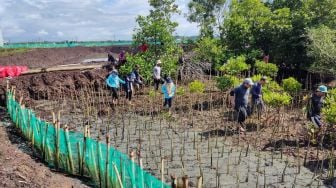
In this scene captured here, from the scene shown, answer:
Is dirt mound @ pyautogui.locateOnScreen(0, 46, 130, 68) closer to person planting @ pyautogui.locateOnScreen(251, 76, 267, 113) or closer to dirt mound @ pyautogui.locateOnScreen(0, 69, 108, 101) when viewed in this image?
dirt mound @ pyautogui.locateOnScreen(0, 69, 108, 101)

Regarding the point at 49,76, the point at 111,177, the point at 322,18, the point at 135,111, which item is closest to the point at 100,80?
the point at 49,76

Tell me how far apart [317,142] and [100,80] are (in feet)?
39.7

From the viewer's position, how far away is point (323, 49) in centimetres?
1449

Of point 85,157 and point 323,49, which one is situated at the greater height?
point 323,49

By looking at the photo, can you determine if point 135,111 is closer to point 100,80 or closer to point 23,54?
point 100,80

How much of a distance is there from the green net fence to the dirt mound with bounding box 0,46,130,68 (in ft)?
72.3

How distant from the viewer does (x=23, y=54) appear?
1328 inches

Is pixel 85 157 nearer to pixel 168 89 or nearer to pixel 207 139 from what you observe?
pixel 207 139

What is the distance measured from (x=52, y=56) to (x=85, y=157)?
99.6 feet

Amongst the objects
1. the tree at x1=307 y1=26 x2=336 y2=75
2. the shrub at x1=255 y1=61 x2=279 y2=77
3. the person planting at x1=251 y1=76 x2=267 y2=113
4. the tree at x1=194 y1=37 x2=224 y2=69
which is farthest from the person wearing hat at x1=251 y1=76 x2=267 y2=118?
the tree at x1=194 y1=37 x2=224 y2=69

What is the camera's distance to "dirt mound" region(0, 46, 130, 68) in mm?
31812

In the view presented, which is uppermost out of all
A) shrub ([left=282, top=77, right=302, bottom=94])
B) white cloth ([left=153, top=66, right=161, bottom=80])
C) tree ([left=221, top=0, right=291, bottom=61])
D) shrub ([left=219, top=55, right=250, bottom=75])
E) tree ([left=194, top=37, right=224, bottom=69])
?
tree ([left=221, top=0, right=291, bottom=61])

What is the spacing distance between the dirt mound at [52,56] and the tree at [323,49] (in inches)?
882

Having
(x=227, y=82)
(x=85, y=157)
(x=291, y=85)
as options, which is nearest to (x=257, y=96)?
Result: (x=291, y=85)
